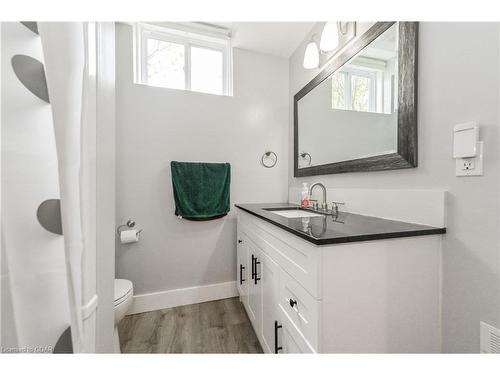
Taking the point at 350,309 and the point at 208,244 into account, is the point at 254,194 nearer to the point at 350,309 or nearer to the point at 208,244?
the point at 208,244

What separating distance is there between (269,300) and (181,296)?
1.07 meters

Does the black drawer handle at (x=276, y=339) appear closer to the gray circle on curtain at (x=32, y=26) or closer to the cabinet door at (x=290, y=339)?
the cabinet door at (x=290, y=339)

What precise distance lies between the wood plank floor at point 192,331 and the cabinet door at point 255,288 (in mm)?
163

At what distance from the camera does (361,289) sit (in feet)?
2.45

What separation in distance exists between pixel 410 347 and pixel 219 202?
148 centimetres

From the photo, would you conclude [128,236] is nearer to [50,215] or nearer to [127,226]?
[127,226]

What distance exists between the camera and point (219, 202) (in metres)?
1.88

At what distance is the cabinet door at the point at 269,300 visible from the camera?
1.03 metres

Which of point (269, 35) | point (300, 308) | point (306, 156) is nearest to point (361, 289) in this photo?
point (300, 308)

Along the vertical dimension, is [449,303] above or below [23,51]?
below

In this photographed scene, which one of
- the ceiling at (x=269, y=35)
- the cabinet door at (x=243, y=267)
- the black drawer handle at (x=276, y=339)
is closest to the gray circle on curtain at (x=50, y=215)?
the black drawer handle at (x=276, y=339)

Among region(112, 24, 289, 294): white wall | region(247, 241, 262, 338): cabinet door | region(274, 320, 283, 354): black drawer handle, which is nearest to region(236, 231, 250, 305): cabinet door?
region(247, 241, 262, 338): cabinet door
